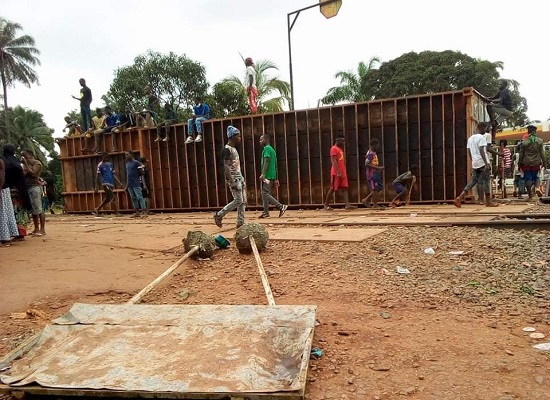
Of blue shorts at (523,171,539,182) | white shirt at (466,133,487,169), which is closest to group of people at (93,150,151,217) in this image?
white shirt at (466,133,487,169)

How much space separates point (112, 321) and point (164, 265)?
194 centimetres

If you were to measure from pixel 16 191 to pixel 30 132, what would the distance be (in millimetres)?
35126

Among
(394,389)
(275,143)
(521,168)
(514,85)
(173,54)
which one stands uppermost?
(173,54)

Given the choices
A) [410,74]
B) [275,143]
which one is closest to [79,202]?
[275,143]

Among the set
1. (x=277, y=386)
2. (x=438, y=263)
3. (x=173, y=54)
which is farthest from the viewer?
(x=173, y=54)

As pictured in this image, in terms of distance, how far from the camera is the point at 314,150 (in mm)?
11195

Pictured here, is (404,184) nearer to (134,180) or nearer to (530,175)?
(530,175)

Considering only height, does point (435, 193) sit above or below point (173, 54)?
below

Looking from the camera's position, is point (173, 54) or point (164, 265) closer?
point (164, 265)

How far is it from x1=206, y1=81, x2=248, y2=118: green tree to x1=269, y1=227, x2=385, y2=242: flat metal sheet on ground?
54.0 ft

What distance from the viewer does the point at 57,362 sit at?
2166 mm

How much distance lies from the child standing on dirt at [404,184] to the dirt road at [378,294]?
3.79 m

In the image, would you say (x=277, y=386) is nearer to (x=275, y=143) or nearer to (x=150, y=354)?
(x=150, y=354)

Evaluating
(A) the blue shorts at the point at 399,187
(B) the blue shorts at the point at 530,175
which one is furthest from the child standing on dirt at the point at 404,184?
(B) the blue shorts at the point at 530,175
